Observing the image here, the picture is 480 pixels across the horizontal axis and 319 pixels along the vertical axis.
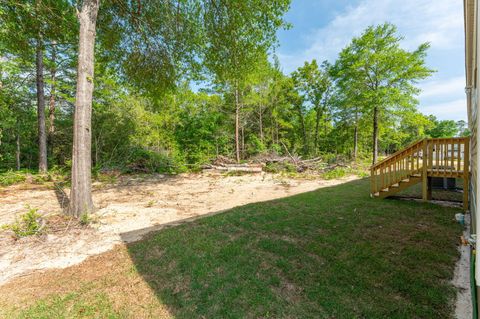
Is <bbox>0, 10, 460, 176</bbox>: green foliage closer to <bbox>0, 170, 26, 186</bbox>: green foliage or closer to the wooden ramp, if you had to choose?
<bbox>0, 170, 26, 186</bbox>: green foliage

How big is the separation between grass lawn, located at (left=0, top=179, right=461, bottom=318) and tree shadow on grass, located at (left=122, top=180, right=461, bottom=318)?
0.01 m

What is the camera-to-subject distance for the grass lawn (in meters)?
2.03

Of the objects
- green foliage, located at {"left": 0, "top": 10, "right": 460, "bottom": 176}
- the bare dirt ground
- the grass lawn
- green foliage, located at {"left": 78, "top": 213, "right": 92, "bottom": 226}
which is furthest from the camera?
green foliage, located at {"left": 0, "top": 10, "right": 460, "bottom": 176}

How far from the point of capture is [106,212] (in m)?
5.23

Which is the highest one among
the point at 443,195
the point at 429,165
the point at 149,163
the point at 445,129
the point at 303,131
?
the point at 445,129

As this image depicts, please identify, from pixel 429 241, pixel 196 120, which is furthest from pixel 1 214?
pixel 196 120

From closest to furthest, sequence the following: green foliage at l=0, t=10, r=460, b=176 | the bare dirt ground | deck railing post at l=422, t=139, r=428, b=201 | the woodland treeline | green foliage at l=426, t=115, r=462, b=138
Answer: the bare dirt ground → deck railing post at l=422, t=139, r=428, b=201 → the woodland treeline → green foliage at l=0, t=10, r=460, b=176 → green foliage at l=426, t=115, r=462, b=138

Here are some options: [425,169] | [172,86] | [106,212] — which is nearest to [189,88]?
[172,86]

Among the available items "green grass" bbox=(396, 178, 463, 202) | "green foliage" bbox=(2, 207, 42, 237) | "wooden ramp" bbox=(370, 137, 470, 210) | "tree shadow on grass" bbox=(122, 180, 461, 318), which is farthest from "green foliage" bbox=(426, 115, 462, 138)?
"green foliage" bbox=(2, 207, 42, 237)

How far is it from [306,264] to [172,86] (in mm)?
7911

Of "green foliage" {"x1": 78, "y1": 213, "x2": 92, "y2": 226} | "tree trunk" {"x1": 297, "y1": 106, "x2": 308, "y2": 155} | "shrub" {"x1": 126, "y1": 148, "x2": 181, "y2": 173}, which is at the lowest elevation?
"green foliage" {"x1": 78, "y1": 213, "x2": 92, "y2": 226}

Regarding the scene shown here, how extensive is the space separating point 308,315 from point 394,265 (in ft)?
5.12

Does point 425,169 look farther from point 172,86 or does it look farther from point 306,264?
point 172,86

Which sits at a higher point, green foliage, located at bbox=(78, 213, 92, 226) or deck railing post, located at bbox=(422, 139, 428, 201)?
deck railing post, located at bbox=(422, 139, 428, 201)
